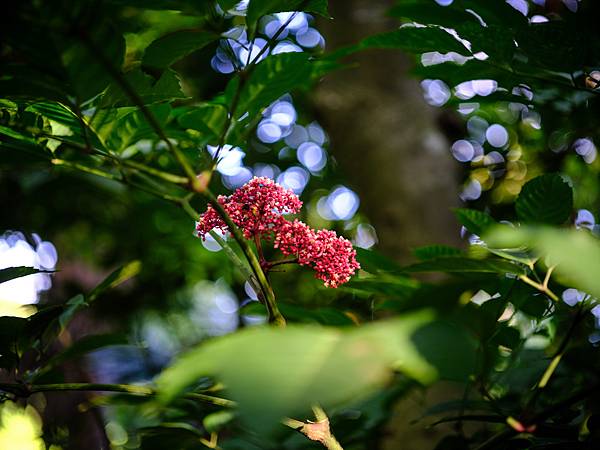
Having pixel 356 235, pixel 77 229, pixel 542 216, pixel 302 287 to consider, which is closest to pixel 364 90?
pixel 356 235

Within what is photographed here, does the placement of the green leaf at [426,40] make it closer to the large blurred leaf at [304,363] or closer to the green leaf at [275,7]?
the green leaf at [275,7]

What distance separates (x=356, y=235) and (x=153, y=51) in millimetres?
2847

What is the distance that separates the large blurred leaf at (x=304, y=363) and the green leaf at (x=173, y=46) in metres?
0.44

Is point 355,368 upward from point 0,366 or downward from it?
upward

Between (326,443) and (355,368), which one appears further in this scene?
(326,443)

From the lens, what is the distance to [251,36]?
673 mm

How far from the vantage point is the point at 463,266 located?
58 cm

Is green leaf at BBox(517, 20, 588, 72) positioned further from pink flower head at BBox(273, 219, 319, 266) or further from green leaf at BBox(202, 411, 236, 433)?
green leaf at BBox(202, 411, 236, 433)

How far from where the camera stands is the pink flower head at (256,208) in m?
0.81

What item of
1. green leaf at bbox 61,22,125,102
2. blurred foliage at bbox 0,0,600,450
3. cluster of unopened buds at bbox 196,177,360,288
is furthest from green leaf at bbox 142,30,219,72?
cluster of unopened buds at bbox 196,177,360,288

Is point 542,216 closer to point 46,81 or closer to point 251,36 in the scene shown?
point 251,36

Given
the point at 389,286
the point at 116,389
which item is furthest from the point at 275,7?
the point at 116,389

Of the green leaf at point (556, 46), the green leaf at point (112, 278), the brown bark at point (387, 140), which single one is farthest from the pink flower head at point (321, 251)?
the brown bark at point (387, 140)

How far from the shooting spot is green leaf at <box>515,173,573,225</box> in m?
0.72
